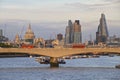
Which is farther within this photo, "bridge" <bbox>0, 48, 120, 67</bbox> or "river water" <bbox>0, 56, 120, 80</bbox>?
"bridge" <bbox>0, 48, 120, 67</bbox>

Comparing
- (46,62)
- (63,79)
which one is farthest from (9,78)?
(46,62)

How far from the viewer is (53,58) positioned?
109562 mm

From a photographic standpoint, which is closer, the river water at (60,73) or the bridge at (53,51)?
the river water at (60,73)

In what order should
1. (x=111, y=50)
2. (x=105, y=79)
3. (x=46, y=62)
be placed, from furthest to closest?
(x=46, y=62) < (x=111, y=50) < (x=105, y=79)

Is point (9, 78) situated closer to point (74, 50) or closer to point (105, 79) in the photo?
point (105, 79)

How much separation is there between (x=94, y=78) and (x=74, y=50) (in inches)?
1220

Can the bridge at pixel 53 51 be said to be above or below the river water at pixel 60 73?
above

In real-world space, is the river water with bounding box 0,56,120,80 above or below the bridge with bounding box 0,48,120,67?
below

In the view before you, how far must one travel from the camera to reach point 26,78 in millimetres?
75188

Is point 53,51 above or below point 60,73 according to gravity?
above

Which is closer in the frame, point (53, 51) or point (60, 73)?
point (60, 73)

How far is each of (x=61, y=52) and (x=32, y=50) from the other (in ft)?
21.1

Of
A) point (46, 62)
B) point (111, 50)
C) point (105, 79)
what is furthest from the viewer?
point (46, 62)

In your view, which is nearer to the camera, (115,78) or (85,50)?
(115,78)
